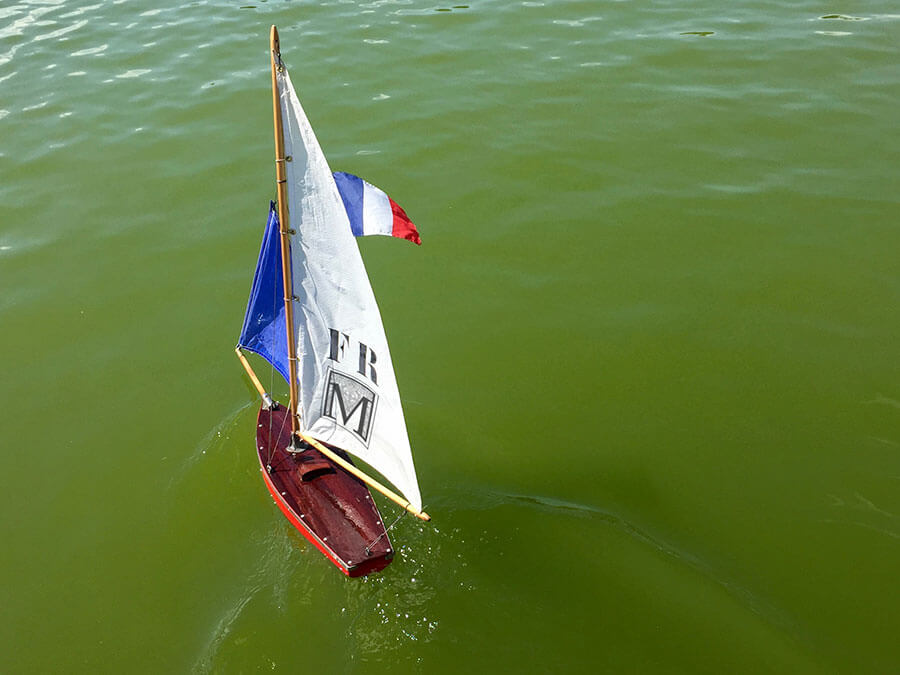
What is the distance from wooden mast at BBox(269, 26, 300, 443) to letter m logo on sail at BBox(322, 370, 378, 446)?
492 mm

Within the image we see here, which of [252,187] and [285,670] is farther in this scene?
[252,187]

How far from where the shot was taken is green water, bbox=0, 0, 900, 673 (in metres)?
8.26

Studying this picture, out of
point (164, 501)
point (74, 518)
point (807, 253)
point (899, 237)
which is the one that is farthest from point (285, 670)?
point (899, 237)

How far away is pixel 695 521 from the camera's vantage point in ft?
29.8

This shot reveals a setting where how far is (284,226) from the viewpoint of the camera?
23.6 feet

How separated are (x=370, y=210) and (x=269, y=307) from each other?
189 centimetres

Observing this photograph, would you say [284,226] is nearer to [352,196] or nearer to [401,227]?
[352,196]

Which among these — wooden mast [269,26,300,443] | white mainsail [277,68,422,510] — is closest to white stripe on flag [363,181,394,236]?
white mainsail [277,68,422,510]

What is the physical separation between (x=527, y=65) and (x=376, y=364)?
12.9 metres

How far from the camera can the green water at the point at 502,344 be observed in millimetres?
8258

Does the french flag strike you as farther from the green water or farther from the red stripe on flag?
the green water

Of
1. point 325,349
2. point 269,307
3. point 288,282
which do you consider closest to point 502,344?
point 325,349

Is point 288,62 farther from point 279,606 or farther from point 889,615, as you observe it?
point 889,615

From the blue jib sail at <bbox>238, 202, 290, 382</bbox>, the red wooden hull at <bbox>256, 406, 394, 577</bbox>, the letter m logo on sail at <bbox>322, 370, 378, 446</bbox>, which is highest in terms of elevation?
the blue jib sail at <bbox>238, 202, 290, 382</bbox>
